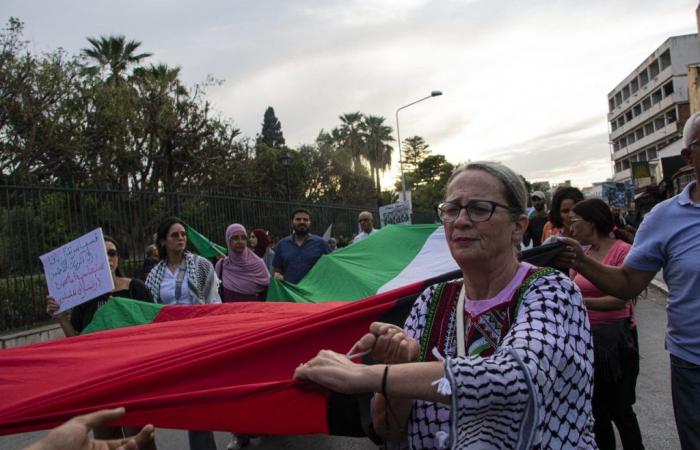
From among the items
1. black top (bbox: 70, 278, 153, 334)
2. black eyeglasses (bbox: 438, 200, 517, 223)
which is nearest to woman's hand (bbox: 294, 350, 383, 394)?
black eyeglasses (bbox: 438, 200, 517, 223)

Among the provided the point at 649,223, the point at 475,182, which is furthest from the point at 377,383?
the point at 649,223

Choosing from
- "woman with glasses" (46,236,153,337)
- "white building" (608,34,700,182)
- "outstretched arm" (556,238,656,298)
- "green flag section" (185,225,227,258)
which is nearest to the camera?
"outstretched arm" (556,238,656,298)

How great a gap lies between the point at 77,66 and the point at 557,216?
16.6 metres

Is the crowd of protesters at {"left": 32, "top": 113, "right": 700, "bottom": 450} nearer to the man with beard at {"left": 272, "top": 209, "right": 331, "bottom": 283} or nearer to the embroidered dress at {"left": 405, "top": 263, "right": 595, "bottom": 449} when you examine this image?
the embroidered dress at {"left": 405, "top": 263, "right": 595, "bottom": 449}

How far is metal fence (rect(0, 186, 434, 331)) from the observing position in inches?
336

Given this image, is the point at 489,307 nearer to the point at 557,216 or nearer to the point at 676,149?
the point at 557,216

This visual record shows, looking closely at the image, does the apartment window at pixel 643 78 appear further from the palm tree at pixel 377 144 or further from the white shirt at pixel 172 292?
the white shirt at pixel 172 292

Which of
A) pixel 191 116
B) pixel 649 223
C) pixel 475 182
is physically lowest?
pixel 649 223

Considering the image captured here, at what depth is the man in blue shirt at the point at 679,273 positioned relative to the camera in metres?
2.43

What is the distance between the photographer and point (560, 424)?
5.18ft

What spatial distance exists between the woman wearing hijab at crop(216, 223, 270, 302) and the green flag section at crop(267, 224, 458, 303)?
41 centimetres

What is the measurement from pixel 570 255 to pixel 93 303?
11.2 feet

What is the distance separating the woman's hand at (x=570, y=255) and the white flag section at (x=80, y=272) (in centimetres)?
292

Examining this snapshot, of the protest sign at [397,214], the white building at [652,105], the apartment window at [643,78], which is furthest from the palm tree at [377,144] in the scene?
the protest sign at [397,214]
